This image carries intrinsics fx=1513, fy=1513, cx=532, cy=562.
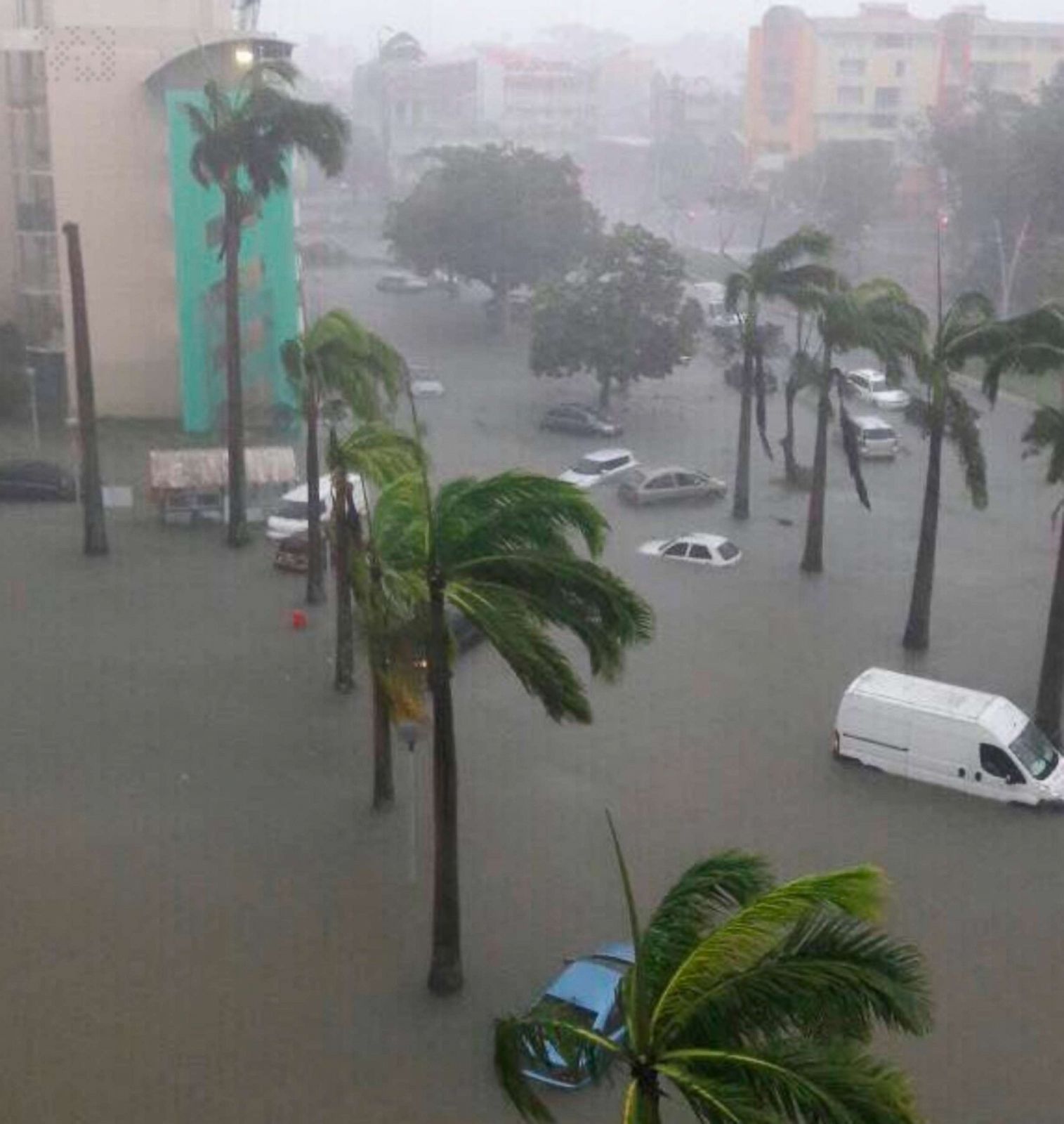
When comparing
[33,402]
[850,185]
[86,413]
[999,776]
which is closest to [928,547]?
[999,776]

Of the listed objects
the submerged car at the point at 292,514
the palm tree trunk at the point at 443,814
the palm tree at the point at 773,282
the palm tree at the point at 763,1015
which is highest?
the palm tree at the point at 773,282

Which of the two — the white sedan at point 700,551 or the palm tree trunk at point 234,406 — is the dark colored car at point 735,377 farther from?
the palm tree trunk at point 234,406

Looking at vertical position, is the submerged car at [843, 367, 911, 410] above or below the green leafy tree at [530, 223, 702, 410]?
below

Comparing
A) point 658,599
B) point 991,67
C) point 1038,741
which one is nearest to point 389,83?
point 991,67

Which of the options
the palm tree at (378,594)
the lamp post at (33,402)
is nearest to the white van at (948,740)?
the palm tree at (378,594)

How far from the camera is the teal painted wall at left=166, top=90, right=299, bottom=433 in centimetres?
2986

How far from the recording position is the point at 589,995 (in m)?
10.5

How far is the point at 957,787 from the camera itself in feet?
48.3

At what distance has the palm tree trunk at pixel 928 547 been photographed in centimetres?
1812

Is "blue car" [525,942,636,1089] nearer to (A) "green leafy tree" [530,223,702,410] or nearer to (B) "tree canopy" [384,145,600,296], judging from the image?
(A) "green leafy tree" [530,223,702,410]

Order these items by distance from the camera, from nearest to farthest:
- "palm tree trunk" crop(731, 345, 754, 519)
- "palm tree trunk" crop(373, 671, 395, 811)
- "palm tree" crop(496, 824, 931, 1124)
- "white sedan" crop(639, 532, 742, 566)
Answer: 1. "palm tree" crop(496, 824, 931, 1124)
2. "palm tree trunk" crop(373, 671, 395, 811)
3. "white sedan" crop(639, 532, 742, 566)
4. "palm tree trunk" crop(731, 345, 754, 519)

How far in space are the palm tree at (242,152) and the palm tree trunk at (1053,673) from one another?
477 inches

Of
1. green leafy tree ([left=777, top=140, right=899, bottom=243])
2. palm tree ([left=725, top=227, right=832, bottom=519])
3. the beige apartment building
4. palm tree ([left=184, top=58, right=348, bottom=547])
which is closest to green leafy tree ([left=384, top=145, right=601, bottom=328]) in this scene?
the beige apartment building

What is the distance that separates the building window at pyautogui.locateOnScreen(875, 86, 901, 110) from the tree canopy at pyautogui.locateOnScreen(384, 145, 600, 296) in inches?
1513
